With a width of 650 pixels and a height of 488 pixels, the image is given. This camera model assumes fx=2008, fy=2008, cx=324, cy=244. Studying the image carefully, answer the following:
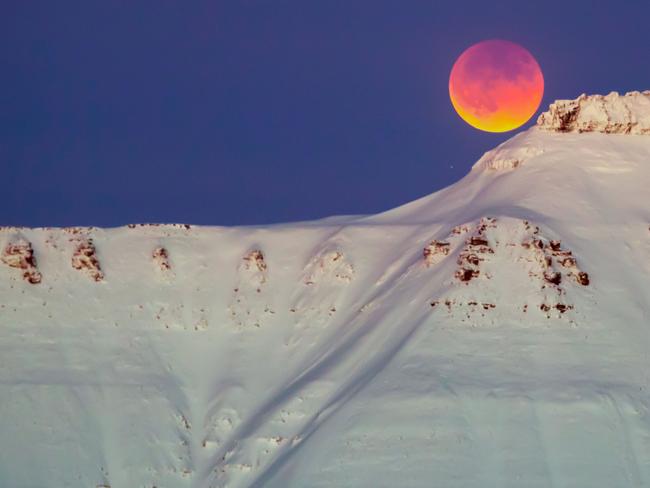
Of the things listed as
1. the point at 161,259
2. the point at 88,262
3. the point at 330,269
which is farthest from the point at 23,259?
the point at 330,269

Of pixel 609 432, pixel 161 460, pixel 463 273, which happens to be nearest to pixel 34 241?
pixel 161 460

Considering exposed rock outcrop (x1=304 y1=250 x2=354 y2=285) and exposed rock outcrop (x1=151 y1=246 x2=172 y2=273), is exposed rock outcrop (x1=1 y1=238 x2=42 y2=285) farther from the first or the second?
exposed rock outcrop (x1=304 y1=250 x2=354 y2=285)

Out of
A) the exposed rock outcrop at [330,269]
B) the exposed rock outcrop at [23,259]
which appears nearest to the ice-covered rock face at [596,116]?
the exposed rock outcrop at [330,269]

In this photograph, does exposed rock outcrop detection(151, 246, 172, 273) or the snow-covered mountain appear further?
exposed rock outcrop detection(151, 246, 172, 273)

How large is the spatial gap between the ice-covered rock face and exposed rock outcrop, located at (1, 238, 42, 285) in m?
43.9

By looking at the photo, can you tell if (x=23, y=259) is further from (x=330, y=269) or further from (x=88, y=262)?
(x=330, y=269)

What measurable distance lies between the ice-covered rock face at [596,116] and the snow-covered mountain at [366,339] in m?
0.21

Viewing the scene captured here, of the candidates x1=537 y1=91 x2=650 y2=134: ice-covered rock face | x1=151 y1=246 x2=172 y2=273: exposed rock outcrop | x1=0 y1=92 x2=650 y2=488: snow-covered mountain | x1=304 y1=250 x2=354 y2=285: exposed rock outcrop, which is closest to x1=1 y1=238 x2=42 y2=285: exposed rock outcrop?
x1=0 y1=92 x2=650 y2=488: snow-covered mountain

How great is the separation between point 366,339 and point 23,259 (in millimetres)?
32769

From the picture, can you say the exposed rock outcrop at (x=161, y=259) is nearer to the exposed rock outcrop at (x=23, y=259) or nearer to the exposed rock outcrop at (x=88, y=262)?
the exposed rock outcrop at (x=88, y=262)

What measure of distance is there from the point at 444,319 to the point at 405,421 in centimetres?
1230

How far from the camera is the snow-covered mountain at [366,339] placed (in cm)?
12975

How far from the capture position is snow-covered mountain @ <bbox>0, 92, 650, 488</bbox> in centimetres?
12975

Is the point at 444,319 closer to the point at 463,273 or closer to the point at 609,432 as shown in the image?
the point at 463,273
